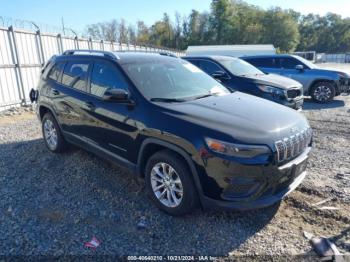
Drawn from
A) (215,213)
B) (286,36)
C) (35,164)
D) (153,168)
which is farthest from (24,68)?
(286,36)

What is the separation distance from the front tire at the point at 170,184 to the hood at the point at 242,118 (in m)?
0.48

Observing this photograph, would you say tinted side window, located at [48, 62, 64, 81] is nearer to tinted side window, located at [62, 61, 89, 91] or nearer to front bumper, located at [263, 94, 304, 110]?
tinted side window, located at [62, 61, 89, 91]

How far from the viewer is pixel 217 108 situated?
3328mm

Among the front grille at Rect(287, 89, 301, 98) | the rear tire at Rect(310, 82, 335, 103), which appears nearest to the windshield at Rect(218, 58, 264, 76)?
the front grille at Rect(287, 89, 301, 98)

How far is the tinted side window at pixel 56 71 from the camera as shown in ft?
16.4

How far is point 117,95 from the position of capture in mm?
3412

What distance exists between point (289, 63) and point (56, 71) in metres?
8.95

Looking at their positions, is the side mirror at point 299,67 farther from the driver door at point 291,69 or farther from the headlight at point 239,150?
the headlight at point 239,150

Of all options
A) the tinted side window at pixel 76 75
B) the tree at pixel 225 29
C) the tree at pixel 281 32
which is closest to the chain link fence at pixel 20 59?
the tinted side window at pixel 76 75

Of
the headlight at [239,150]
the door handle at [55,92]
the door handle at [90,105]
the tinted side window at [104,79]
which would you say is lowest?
the headlight at [239,150]

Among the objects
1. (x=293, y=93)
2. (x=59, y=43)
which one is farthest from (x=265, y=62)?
(x=59, y=43)

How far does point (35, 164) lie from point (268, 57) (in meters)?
9.52

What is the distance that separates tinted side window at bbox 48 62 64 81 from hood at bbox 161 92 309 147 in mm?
2599

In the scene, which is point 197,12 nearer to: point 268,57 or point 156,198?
point 268,57
